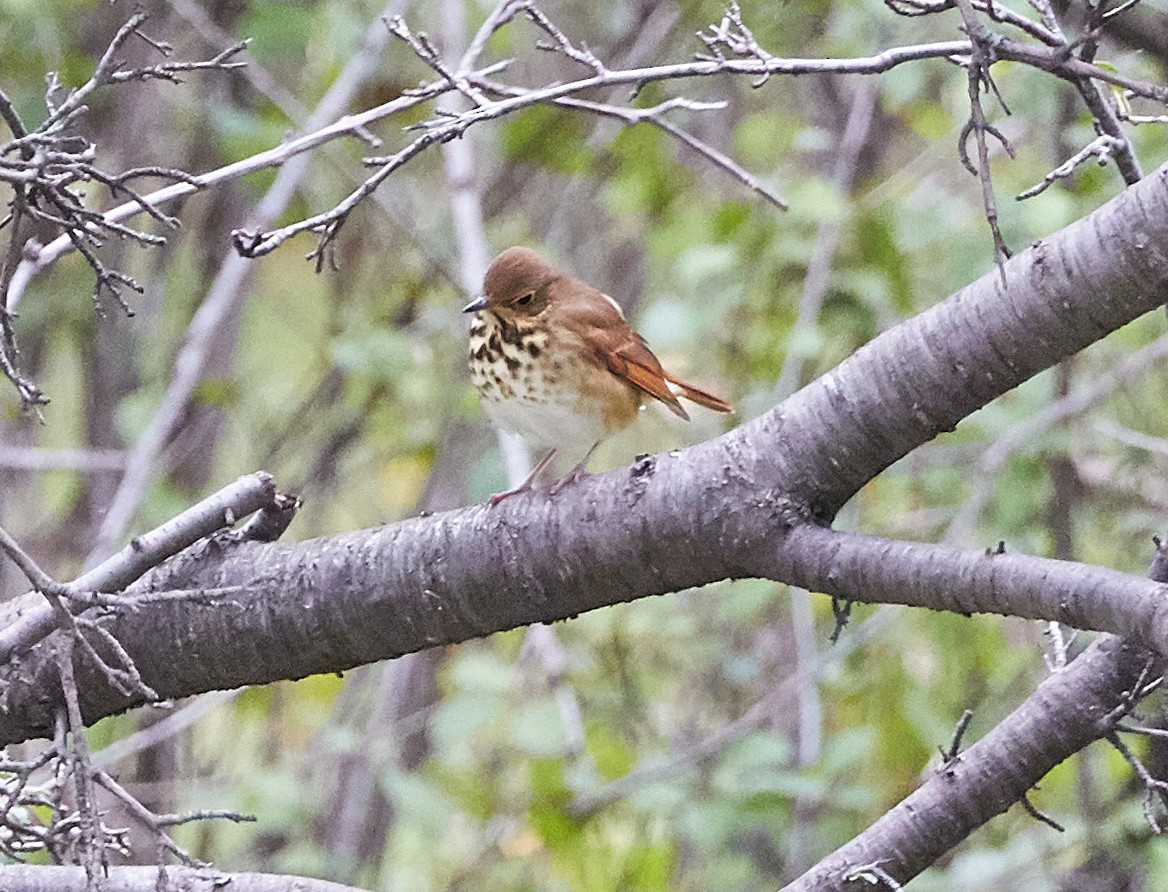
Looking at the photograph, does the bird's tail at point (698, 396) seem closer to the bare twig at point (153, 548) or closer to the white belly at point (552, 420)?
the white belly at point (552, 420)

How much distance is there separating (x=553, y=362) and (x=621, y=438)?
232 cm

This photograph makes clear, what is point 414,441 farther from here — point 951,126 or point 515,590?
point 515,590

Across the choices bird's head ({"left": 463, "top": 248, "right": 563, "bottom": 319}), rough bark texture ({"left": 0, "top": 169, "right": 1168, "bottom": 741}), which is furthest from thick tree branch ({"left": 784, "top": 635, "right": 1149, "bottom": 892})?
bird's head ({"left": 463, "top": 248, "right": 563, "bottom": 319})

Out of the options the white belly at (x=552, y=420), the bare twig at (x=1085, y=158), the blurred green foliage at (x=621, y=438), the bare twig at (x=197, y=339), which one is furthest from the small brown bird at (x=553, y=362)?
the bare twig at (x=1085, y=158)

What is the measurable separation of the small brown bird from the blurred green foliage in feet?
1.59

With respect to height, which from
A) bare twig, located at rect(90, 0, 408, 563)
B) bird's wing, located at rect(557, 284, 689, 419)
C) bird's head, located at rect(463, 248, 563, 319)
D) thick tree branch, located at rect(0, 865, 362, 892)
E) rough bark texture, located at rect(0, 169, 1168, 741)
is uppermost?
bare twig, located at rect(90, 0, 408, 563)

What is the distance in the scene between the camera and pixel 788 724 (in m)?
5.02

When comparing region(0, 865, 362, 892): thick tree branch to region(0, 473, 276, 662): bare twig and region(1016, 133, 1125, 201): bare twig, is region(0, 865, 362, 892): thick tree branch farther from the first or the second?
region(1016, 133, 1125, 201): bare twig

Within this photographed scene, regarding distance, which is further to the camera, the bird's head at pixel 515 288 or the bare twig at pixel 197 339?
the bare twig at pixel 197 339

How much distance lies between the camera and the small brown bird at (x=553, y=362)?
2.78 metres

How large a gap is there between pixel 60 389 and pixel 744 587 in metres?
3.31

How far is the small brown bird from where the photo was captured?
2.78 meters

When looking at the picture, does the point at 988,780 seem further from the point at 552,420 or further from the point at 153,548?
the point at 552,420

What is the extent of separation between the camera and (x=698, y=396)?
9.85ft
